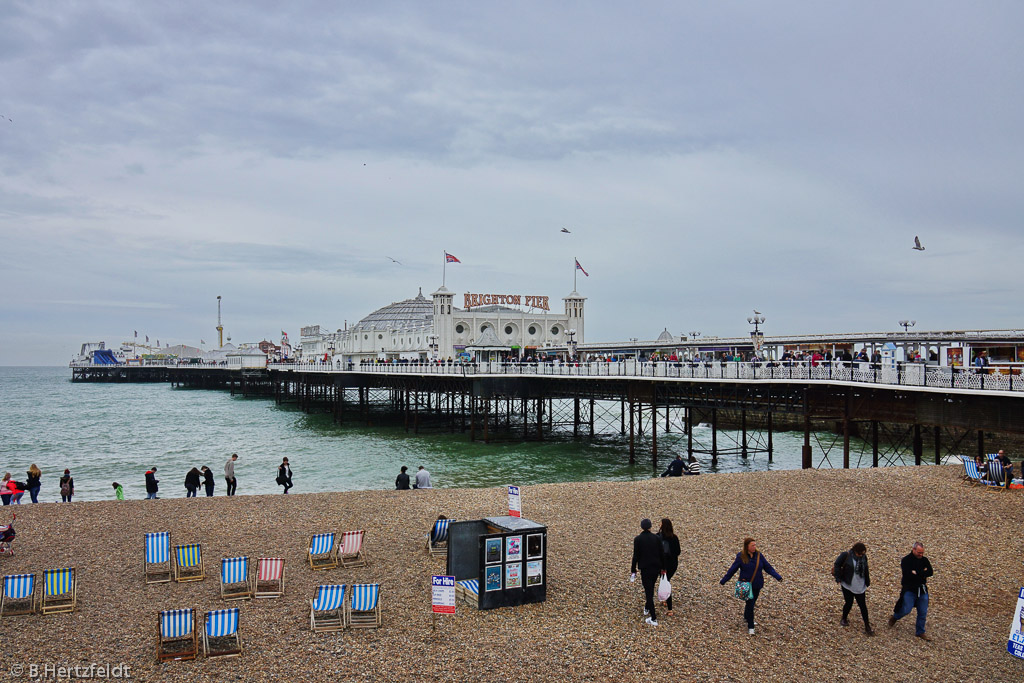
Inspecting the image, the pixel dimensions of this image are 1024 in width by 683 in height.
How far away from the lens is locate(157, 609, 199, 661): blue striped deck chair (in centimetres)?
799

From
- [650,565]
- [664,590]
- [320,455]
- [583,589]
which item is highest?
[650,565]

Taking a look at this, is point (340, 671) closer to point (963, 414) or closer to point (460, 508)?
point (460, 508)

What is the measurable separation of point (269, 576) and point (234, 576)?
1.49 feet

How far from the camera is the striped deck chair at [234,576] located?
10.1 meters

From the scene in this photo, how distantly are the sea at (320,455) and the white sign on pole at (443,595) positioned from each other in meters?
17.3

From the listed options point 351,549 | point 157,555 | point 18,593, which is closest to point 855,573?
point 351,549

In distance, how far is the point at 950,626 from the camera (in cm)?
914

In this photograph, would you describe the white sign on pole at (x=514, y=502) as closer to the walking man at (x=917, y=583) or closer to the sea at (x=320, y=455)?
the walking man at (x=917, y=583)

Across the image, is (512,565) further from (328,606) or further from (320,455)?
(320,455)

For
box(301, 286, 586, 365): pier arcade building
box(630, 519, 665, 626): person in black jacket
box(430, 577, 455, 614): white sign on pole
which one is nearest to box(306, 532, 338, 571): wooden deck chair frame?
box(430, 577, 455, 614): white sign on pole

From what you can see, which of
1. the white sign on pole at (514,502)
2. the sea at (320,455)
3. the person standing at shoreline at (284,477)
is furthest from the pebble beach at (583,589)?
the sea at (320,455)

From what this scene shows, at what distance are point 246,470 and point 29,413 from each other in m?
48.8

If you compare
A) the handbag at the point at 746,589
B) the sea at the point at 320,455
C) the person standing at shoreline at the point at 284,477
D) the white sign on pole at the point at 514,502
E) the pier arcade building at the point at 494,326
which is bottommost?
the sea at the point at 320,455

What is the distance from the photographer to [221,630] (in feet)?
26.6
